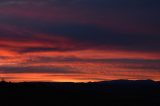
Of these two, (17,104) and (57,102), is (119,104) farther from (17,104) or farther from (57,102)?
(17,104)

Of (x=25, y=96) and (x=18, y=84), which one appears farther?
(x=18, y=84)

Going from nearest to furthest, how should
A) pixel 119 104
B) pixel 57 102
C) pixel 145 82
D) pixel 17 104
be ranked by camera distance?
pixel 17 104
pixel 57 102
pixel 119 104
pixel 145 82

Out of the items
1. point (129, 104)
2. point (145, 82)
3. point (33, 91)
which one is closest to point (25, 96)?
point (33, 91)

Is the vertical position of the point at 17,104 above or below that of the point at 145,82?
below

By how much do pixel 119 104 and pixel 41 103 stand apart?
39.9 ft

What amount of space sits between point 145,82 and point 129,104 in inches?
2801

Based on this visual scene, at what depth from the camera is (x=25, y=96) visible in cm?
6719

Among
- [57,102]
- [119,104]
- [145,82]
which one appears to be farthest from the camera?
[145,82]

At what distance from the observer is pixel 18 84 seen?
73250 millimetres

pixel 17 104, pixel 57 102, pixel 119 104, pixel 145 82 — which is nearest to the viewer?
pixel 17 104

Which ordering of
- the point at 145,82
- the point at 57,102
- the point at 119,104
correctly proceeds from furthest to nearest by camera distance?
the point at 145,82 → the point at 119,104 → the point at 57,102

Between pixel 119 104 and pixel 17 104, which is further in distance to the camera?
pixel 119 104

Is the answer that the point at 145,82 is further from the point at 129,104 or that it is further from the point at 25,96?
the point at 25,96

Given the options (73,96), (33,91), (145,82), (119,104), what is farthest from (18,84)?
(145,82)
